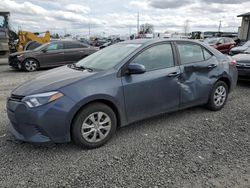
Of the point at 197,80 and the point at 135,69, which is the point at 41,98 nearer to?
the point at 135,69

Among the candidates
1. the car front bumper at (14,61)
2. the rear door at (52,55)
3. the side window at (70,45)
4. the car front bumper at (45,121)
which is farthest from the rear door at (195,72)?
the car front bumper at (14,61)

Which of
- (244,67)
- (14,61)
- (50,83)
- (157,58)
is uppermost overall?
(157,58)

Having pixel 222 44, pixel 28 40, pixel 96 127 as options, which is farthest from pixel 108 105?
pixel 222 44

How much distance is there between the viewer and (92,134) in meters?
3.24

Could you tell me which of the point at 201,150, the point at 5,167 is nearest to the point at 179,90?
the point at 201,150

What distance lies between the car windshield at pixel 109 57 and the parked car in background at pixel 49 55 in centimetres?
718

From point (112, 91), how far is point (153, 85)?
746mm

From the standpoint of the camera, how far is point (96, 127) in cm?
325

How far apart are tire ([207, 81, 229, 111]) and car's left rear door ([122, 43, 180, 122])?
39.5 inches

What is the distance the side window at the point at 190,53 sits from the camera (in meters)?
4.13

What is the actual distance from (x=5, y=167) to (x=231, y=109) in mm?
4316

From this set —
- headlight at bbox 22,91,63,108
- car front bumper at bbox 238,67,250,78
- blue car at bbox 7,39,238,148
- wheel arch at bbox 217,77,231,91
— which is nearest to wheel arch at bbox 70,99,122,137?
blue car at bbox 7,39,238,148

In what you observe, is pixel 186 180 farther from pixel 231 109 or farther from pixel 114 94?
pixel 231 109

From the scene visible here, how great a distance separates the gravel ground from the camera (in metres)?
2.63
